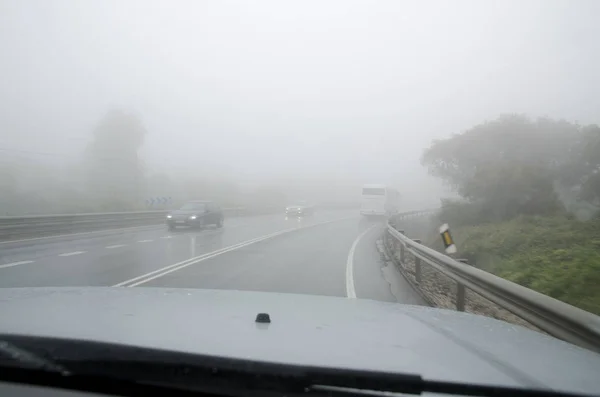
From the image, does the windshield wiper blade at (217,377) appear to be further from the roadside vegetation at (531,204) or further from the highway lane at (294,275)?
the highway lane at (294,275)

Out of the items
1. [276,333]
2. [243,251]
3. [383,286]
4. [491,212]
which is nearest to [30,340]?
[276,333]

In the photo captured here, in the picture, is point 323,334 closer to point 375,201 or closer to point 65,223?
point 65,223

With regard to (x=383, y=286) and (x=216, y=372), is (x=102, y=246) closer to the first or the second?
(x=383, y=286)

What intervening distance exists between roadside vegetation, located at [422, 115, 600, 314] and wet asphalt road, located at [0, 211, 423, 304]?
104 inches

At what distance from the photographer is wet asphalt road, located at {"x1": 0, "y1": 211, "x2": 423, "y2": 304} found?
402 inches

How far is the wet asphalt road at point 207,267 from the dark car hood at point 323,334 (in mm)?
4987

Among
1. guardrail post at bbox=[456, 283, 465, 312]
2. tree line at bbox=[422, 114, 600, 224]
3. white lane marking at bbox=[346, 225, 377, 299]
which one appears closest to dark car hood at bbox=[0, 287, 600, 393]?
guardrail post at bbox=[456, 283, 465, 312]

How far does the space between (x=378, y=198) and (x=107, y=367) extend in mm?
46652

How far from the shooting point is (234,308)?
4422mm

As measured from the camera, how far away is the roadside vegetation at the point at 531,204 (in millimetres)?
9281

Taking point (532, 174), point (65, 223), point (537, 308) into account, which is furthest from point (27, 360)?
point (65, 223)

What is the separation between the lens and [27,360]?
2594 millimetres

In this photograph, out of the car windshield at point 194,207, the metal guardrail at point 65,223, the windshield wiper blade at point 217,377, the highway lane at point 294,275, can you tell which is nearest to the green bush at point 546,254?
the highway lane at point 294,275

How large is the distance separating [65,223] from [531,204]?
2178 cm
